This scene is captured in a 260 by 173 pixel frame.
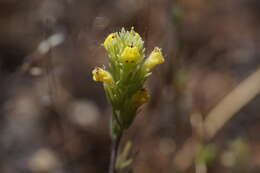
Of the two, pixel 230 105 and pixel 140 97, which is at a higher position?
pixel 140 97

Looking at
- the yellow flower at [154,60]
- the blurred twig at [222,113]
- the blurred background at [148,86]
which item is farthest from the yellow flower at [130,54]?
the blurred twig at [222,113]

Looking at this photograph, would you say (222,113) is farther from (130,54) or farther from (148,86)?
(130,54)

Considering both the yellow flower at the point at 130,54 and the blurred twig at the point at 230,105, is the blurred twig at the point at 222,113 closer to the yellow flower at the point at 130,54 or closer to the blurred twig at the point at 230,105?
the blurred twig at the point at 230,105

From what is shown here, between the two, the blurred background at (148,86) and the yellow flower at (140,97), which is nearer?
the yellow flower at (140,97)

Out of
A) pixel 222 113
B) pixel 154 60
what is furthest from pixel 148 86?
pixel 154 60

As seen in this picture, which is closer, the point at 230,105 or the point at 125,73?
the point at 125,73

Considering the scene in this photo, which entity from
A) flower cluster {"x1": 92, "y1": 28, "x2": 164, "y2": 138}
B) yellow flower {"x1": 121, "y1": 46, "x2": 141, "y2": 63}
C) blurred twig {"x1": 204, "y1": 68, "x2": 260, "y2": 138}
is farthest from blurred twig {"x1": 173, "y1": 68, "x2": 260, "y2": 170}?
yellow flower {"x1": 121, "y1": 46, "x2": 141, "y2": 63}

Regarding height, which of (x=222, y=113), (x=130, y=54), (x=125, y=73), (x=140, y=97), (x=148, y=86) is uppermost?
(x=130, y=54)
